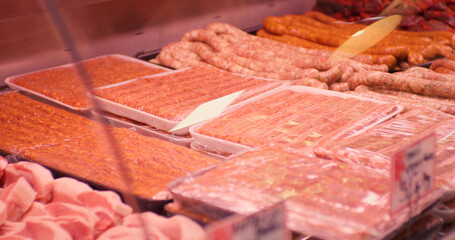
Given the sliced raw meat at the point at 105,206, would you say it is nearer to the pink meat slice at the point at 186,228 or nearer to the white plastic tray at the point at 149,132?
the pink meat slice at the point at 186,228

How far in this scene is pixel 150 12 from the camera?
4578 millimetres

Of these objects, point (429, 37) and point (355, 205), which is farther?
point (429, 37)

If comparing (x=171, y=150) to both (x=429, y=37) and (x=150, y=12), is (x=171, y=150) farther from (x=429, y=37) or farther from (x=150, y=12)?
(x=429, y=37)

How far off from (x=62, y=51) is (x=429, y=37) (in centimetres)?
330

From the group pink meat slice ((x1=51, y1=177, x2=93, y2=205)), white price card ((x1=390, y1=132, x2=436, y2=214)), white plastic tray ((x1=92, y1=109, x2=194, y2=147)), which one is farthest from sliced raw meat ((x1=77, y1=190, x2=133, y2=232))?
white price card ((x1=390, y1=132, x2=436, y2=214))

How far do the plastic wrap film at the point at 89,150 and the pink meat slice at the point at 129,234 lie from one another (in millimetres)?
250

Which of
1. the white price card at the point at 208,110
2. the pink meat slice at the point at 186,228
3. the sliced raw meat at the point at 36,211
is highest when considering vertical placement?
the pink meat slice at the point at 186,228

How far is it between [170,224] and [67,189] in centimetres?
60

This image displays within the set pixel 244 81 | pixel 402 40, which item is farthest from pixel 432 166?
pixel 402 40

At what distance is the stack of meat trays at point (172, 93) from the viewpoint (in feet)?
9.94

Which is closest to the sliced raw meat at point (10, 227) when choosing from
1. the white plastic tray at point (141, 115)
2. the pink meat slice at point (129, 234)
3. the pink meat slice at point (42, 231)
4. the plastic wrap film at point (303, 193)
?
the pink meat slice at point (42, 231)

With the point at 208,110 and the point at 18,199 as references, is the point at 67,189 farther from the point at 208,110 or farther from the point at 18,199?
the point at 208,110

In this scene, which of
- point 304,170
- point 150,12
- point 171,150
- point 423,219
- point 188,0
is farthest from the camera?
point 188,0

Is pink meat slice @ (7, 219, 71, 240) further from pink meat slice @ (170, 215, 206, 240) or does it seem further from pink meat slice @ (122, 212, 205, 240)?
pink meat slice @ (170, 215, 206, 240)
